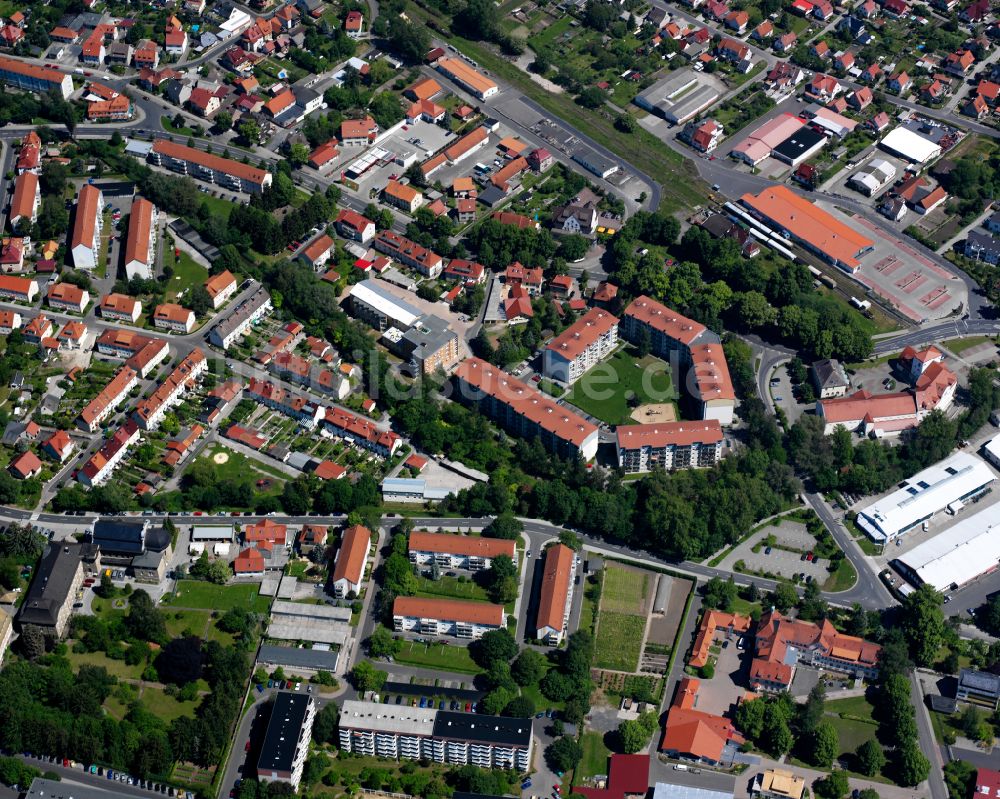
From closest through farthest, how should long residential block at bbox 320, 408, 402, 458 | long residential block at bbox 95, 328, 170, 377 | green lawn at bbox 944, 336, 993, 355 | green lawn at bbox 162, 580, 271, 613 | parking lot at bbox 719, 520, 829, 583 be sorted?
green lawn at bbox 162, 580, 271, 613 → parking lot at bbox 719, 520, 829, 583 → long residential block at bbox 320, 408, 402, 458 → long residential block at bbox 95, 328, 170, 377 → green lawn at bbox 944, 336, 993, 355

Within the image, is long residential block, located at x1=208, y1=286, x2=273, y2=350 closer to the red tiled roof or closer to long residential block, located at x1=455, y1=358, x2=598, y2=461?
long residential block, located at x1=455, y1=358, x2=598, y2=461

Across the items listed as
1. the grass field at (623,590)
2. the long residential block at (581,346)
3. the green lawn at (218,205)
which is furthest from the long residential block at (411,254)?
the grass field at (623,590)

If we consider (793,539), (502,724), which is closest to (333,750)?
(502,724)

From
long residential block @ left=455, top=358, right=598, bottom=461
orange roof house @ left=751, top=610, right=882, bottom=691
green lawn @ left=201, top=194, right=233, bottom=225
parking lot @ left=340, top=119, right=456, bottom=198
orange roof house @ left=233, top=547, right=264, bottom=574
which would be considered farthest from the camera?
parking lot @ left=340, top=119, right=456, bottom=198

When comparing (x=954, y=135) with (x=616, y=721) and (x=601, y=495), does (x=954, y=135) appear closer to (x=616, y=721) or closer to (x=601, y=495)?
(x=601, y=495)

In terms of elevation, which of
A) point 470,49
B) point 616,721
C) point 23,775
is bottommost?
point 23,775

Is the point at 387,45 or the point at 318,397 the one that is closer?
the point at 318,397

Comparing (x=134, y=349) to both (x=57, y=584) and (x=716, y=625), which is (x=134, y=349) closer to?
(x=57, y=584)

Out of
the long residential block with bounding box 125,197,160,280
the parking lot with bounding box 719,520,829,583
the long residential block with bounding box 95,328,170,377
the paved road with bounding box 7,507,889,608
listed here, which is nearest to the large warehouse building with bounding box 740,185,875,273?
the parking lot with bounding box 719,520,829,583
